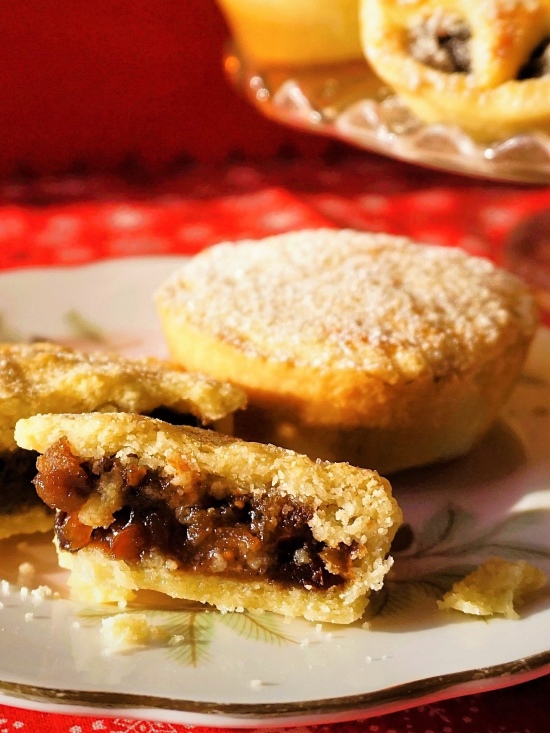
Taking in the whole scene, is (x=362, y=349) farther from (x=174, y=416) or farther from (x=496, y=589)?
(x=496, y=589)

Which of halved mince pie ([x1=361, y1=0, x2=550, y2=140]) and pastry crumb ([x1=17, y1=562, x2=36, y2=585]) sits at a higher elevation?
halved mince pie ([x1=361, y1=0, x2=550, y2=140])

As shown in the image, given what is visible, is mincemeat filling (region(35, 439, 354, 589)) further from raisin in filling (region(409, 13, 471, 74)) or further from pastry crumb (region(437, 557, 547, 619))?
raisin in filling (region(409, 13, 471, 74))

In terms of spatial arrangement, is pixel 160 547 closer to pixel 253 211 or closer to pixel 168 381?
pixel 168 381

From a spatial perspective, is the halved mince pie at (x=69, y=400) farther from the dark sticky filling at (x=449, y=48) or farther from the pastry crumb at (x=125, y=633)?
the dark sticky filling at (x=449, y=48)

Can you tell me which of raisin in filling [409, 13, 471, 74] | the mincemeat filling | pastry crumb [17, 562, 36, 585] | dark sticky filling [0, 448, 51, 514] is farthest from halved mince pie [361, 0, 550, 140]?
pastry crumb [17, 562, 36, 585]

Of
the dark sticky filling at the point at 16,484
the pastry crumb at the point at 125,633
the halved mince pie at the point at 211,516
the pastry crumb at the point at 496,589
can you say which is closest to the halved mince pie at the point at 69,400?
the dark sticky filling at the point at 16,484

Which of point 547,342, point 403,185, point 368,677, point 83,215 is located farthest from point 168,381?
point 403,185
